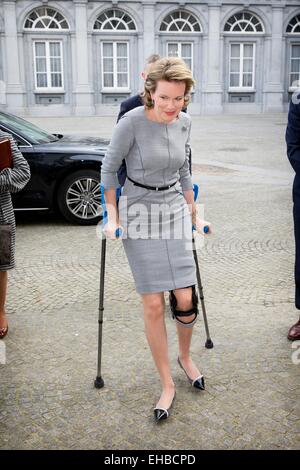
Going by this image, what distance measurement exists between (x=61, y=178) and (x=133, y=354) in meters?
4.23

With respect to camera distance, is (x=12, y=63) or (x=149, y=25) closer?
(x=12, y=63)

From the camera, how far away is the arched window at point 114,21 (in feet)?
102

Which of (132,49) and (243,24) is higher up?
(243,24)

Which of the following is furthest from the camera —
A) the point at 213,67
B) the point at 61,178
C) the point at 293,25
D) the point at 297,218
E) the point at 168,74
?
the point at 293,25

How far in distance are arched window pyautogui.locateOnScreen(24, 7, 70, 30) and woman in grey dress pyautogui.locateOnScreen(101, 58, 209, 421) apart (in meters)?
30.1

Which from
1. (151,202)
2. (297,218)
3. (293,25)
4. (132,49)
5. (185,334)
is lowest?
(185,334)

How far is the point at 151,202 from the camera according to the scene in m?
3.06

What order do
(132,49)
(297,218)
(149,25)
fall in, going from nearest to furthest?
(297,218) < (149,25) < (132,49)

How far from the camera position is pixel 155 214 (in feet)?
10.0

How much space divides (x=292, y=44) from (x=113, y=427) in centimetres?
3405

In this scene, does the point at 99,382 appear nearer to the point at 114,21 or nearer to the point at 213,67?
the point at 114,21

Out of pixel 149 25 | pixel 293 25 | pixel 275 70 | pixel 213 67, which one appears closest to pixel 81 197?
pixel 149 25

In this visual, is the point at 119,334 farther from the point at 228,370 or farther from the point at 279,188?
the point at 279,188

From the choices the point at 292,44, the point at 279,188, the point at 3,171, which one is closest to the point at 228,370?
the point at 3,171
